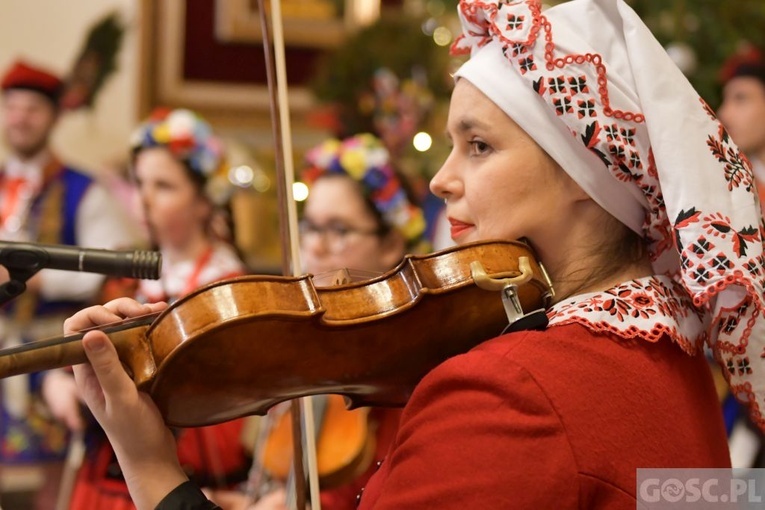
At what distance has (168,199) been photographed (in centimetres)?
318

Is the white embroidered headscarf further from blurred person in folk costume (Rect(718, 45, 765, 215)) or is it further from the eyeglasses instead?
blurred person in folk costume (Rect(718, 45, 765, 215))

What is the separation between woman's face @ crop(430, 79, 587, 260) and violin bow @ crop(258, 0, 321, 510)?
0.25 meters

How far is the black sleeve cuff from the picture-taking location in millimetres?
1090

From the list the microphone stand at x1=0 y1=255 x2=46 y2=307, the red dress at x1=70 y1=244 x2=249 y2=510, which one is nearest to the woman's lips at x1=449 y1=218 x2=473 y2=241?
the microphone stand at x1=0 y1=255 x2=46 y2=307

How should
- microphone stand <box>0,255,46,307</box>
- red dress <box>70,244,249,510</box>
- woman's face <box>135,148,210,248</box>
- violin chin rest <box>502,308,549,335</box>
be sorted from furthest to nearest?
woman's face <box>135,148,210,248</box> → red dress <box>70,244,249,510</box> → microphone stand <box>0,255,46,307</box> → violin chin rest <box>502,308,549,335</box>

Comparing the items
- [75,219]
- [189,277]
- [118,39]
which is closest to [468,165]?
[189,277]

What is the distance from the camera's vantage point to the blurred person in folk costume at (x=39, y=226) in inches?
139

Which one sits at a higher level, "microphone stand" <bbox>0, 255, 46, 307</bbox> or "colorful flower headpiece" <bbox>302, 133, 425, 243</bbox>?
"microphone stand" <bbox>0, 255, 46, 307</bbox>

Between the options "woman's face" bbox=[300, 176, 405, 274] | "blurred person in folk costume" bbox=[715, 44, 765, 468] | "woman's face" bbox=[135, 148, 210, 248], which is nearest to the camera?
"woman's face" bbox=[300, 176, 405, 274]

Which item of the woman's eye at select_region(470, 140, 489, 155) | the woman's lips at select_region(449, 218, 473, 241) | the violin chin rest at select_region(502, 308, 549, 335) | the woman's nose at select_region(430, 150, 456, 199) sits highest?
the woman's eye at select_region(470, 140, 489, 155)

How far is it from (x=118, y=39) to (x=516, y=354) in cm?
384

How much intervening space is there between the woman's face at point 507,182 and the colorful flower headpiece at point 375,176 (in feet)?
4.88

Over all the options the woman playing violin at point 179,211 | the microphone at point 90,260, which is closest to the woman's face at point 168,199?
the woman playing violin at point 179,211

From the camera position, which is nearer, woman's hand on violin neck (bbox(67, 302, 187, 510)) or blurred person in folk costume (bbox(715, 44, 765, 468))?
woman's hand on violin neck (bbox(67, 302, 187, 510))
